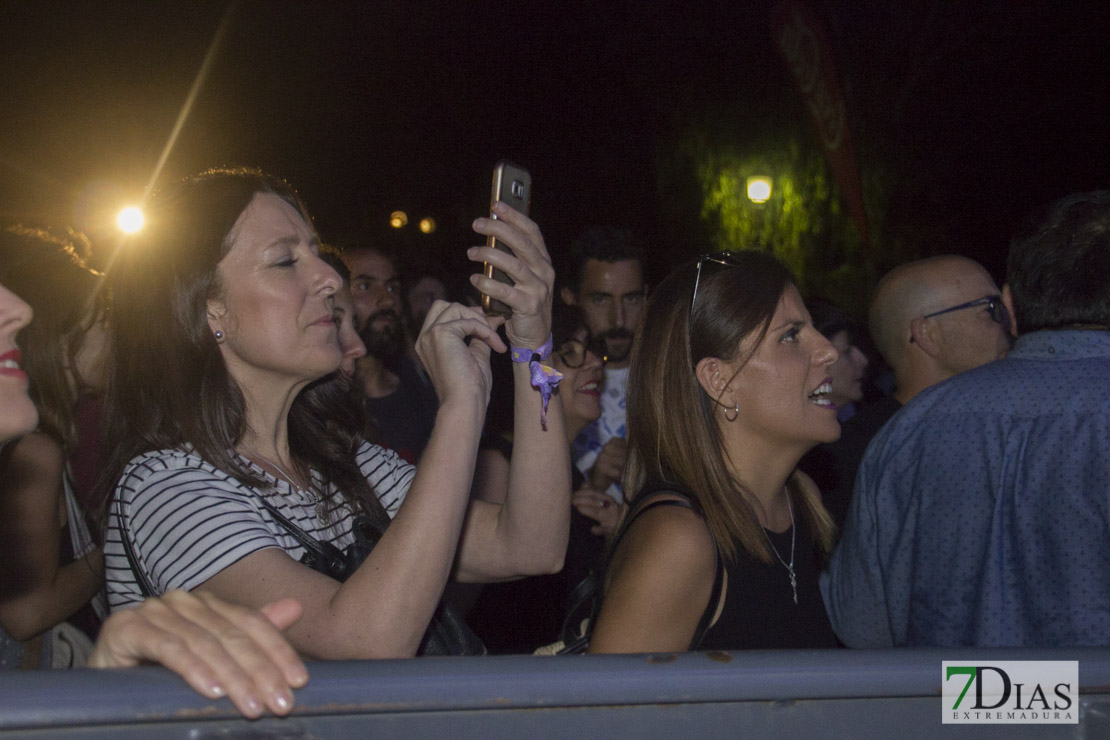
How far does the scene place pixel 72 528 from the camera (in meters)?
2.78

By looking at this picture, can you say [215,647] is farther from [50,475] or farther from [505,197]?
[50,475]

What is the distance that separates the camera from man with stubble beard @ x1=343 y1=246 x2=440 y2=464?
4.41 metres

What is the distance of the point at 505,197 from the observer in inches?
73.6

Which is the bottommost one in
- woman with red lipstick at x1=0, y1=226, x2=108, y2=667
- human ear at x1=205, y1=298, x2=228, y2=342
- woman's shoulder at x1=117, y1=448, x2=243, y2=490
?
woman with red lipstick at x1=0, y1=226, x2=108, y2=667

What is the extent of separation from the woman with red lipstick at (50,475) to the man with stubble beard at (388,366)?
4.51 feet

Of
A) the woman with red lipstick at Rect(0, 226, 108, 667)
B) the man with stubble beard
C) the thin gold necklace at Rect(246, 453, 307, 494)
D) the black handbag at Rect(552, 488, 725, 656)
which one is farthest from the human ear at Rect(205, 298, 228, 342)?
the man with stubble beard

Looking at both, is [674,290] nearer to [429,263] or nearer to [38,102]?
[429,263]

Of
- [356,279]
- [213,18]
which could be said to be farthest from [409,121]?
[356,279]

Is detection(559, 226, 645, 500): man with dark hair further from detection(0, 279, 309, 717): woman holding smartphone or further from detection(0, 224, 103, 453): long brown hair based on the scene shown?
detection(0, 279, 309, 717): woman holding smartphone

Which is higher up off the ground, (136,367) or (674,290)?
(674,290)

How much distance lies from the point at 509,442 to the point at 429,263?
11.9ft

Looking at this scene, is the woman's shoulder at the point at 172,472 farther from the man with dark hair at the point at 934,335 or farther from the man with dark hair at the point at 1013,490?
the man with dark hair at the point at 934,335

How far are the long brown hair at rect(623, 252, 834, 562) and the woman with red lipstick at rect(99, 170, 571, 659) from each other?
45cm

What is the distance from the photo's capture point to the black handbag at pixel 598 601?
2.01m
